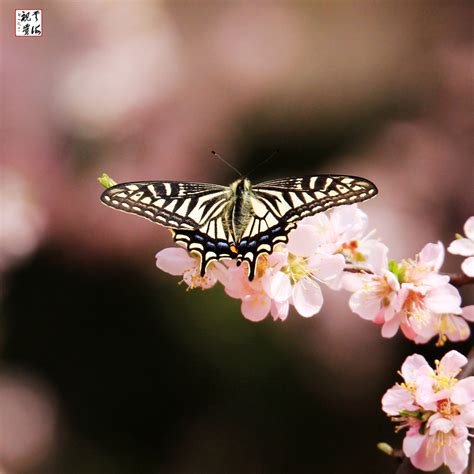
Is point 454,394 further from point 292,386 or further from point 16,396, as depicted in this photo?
point 16,396

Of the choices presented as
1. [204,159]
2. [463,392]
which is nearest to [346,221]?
[463,392]

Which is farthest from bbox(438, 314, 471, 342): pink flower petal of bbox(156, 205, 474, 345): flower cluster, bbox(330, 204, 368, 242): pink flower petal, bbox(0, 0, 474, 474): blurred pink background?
bbox(0, 0, 474, 474): blurred pink background

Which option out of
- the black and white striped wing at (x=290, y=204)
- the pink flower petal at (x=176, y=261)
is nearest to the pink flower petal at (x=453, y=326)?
the black and white striped wing at (x=290, y=204)

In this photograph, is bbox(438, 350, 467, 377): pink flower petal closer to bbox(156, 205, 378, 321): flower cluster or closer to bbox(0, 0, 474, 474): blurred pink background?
bbox(156, 205, 378, 321): flower cluster

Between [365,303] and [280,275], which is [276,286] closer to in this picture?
[280,275]

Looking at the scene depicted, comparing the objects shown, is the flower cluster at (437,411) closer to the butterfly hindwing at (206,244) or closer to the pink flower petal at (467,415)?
the pink flower petal at (467,415)
